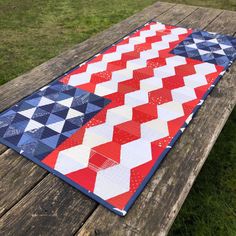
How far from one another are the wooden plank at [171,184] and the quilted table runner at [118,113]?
5 cm

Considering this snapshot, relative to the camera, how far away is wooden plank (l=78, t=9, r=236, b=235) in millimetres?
1210

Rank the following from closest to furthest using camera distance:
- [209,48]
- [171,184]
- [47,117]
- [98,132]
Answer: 1. [171,184]
2. [98,132]
3. [47,117]
4. [209,48]

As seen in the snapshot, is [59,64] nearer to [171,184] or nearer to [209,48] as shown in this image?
[209,48]

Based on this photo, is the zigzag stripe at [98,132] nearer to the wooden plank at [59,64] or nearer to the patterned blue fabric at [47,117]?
the patterned blue fabric at [47,117]

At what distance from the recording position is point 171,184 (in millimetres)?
1383

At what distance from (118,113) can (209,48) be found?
1250mm

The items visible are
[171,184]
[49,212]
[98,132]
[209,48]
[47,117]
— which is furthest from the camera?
[209,48]

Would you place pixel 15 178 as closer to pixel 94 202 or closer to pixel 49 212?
pixel 49 212

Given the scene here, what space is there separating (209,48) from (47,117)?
159 cm

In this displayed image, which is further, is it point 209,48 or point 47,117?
point 209,48

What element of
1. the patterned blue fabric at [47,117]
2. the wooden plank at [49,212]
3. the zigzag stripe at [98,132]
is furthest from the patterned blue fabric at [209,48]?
the wooden plank at [49,212]

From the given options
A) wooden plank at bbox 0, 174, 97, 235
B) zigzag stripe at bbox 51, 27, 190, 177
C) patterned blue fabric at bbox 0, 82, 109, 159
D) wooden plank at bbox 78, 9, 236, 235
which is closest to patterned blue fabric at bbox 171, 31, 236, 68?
wooden plank at bbox 78, 9, 236, 235

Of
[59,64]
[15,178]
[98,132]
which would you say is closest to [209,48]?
[59,64]

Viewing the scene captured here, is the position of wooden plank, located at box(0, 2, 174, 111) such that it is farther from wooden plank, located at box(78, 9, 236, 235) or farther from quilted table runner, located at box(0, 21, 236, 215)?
wooden plank, located at box(78, 9, 236, 235)
